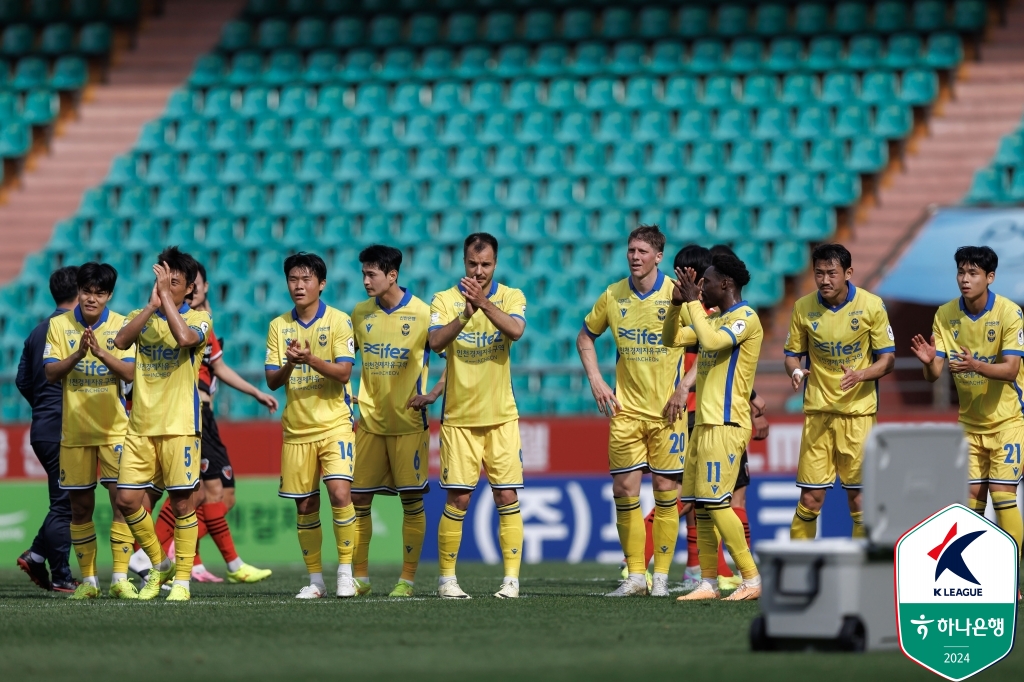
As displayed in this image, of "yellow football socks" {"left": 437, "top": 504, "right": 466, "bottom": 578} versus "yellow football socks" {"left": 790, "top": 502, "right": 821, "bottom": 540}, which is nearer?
"yellow football socks" {"left": 437, "top": 504, "right": 466, "bottom": 578}

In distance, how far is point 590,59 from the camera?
71.4ft

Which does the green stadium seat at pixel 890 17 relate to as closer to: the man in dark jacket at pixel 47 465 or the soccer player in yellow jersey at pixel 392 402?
the soccer player in yellow jersey at pixel 392 402

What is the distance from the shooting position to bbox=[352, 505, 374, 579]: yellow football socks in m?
10.0

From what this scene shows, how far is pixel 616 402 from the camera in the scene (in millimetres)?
9836

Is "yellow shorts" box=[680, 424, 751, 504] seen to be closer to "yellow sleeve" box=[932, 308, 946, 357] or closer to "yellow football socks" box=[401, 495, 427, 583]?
"yellow sleeve" box=[932, 308, 946, 357]

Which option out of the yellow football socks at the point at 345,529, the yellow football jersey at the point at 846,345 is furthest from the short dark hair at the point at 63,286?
the yellow football jersey at the point at 846,345

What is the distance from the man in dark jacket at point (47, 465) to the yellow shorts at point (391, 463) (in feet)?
8.46

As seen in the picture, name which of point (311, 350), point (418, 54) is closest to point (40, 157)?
point (418, 54)

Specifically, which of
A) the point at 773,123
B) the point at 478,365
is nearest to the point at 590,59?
the point at 773,123

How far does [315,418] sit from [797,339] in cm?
325

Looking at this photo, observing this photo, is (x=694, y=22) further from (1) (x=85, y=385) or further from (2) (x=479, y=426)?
(1) (x=85, y=385)

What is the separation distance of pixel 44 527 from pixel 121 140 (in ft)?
A: 41.5

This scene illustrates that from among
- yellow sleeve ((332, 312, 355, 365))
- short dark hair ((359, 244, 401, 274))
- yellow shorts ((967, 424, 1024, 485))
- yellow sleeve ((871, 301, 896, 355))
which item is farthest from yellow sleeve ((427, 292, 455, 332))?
yellow shorts ((967, 424, 1024, 485))

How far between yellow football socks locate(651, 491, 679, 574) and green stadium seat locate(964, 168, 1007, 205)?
10.1 meters
